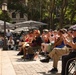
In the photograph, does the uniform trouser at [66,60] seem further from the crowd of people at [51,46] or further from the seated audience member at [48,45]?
the seated audience member at [48,45]

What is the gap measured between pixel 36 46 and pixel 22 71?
6.52 metres

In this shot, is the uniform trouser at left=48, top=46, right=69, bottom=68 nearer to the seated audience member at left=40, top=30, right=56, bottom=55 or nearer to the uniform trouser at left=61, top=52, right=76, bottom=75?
the uniform trouser at left=61, top=52, right=76, bottom=75

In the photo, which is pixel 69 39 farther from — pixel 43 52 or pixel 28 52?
pixel 43 52

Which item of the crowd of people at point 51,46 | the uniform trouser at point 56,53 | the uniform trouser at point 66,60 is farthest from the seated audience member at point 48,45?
the uniform trouser at point 66,60

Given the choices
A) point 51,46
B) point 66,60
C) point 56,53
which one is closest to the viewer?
point 66,60

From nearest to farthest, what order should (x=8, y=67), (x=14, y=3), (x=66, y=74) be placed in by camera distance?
(x=66, y=74) → (x=8, y=67) → (x=14, y=3)

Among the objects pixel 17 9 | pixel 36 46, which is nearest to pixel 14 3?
pixel 17 9

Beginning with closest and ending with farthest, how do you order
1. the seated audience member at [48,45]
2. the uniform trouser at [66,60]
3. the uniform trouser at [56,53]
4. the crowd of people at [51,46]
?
1. the uniform trouser at [66,60]
2. the crowd of people at [51,46]
3. the uniform trouser at [56,53]
4. the seated audience member at [48,45]

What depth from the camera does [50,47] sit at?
1560cm

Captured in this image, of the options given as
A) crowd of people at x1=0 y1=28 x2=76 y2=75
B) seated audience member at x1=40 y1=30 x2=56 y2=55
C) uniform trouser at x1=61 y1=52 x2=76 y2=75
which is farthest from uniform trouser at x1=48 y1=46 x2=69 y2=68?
seated audience member at x1=40 y1=30 x2=56 y2=55

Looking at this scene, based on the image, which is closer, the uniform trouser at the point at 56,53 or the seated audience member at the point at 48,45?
the uniform trouser at the point at 56,53

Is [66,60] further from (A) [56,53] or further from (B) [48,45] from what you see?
(B) [48,45]

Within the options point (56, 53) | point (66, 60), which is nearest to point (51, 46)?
point (56, 53)

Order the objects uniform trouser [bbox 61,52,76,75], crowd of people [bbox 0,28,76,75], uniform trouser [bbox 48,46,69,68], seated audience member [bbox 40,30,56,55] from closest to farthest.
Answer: uniform trouser [bbox 61,52,76,75] < crowd of people [bbox 0,28,76,75] < uniform trouser [bbox 48,46,69,68] < seated audience member [bbox 40,30,56,55]
